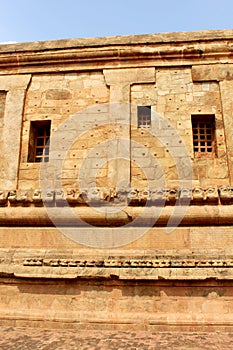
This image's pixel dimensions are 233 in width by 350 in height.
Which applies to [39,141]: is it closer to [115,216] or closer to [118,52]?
[118,52]

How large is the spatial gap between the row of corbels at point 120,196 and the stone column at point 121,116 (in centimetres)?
72

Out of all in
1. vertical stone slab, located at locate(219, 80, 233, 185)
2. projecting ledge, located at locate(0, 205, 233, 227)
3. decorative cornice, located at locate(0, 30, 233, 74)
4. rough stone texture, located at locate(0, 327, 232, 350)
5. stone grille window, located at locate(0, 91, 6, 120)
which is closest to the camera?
rough stone texture, located at locate(0, 327, 232, 350)

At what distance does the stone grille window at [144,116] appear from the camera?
714 cm

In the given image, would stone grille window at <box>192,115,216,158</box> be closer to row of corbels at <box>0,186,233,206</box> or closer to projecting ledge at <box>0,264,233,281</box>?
row of corbels at <box>0,186,233,206</box>

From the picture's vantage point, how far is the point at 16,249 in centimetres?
577

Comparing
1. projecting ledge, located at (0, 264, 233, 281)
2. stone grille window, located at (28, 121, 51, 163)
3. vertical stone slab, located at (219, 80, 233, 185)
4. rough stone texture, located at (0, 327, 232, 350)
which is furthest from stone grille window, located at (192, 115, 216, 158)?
rough stone texture, located at (0, 327, 232, 350)

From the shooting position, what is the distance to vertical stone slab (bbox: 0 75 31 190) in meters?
6.92

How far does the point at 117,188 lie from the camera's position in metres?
5.88

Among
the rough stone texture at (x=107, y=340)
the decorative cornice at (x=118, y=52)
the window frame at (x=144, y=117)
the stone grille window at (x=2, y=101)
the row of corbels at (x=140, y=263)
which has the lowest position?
the rough stone texture at (x=107, y=340)

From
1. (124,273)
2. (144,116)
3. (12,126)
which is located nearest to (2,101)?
(12,126)

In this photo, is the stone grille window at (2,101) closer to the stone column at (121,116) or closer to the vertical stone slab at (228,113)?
the stone column at (121,116)

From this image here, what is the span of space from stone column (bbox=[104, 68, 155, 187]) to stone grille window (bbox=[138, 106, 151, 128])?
0.27 metres

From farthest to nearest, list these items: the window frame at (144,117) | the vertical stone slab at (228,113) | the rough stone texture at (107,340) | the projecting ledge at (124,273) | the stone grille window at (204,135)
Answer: the window frame at (144,117) < the stone grille window at (204,135) < the vertical stone slab at (228,113) < the projecting ledge at (124,273) < the rough stone texture at (107,340)

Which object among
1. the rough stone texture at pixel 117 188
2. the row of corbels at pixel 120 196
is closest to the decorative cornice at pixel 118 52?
the rough stone texture at pixel 117 188
